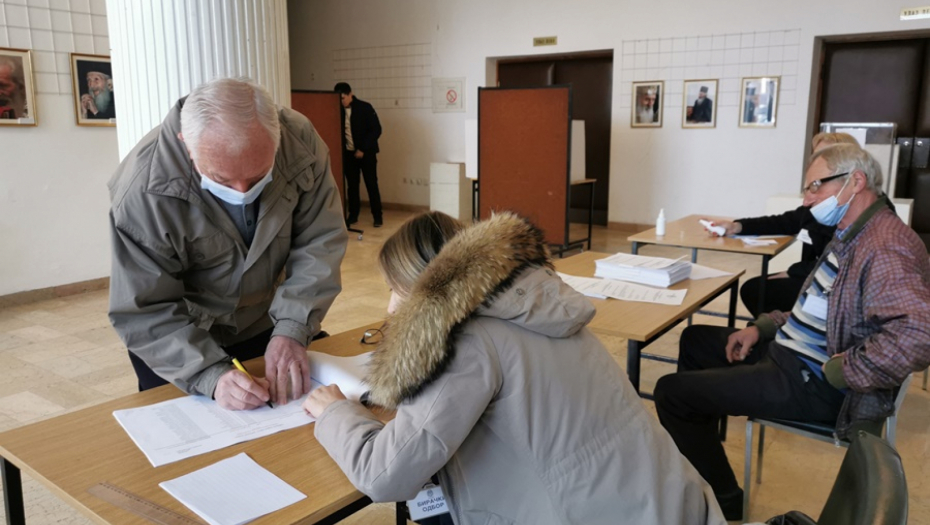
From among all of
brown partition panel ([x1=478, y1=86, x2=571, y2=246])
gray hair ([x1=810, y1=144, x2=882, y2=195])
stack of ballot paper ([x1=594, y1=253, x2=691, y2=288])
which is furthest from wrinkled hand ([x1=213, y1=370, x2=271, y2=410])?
brown partition panel ([x1=478, y1=86, x2=571, y2=246])

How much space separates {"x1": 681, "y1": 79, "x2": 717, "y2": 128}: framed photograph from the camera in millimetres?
7480

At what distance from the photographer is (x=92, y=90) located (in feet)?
17.4

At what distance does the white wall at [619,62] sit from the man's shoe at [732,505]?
5.76m

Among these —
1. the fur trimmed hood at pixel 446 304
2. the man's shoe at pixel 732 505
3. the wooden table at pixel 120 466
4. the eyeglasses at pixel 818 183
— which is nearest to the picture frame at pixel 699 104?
the eyeglasses at pixel 818 183

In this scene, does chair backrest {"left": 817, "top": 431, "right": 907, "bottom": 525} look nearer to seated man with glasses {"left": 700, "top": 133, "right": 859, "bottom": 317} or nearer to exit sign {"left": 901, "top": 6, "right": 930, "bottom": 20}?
seated man with glasses {"left": 700, "top": 133, "right": 859, "bottom": 317}

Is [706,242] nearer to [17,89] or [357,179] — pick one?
[17,89]

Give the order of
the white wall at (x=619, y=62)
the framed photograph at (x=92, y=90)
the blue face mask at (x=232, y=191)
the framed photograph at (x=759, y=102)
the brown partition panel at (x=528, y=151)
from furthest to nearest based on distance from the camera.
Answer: the framed photograph at (x=759, y=102)
the white wall at (x=619, y=62)
the brown partition panel at (x=528, y=151)
the framed photograph at (x=92, y=90)
the blue face mask at (x=232, y=191)

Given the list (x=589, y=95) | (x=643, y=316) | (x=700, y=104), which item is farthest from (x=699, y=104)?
(x=643, y=316)

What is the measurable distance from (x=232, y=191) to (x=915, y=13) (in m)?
7.01

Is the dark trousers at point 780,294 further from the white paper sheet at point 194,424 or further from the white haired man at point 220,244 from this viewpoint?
the white paper sheet at point 194,424

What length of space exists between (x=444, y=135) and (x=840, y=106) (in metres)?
4.85

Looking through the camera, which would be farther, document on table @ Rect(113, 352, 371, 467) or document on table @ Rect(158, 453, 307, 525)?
document on table @ Rect(113, 352, 371, 467)

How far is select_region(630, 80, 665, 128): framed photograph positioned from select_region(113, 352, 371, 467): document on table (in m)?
7.02

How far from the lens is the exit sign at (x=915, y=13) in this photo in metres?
6.30
